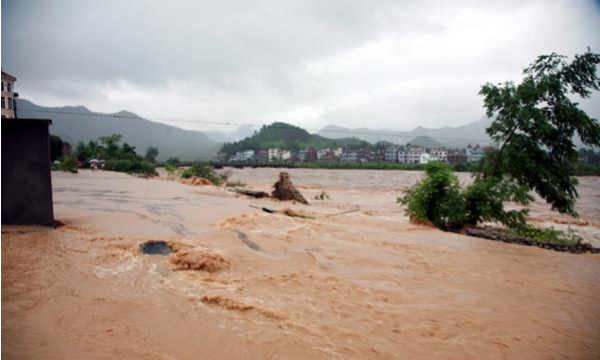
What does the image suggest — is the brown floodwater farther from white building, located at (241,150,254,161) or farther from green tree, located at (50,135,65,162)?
white building, located at (241,150,254,161)

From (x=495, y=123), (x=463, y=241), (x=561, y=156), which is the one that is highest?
(x=495, y=123)

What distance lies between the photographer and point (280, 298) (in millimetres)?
3693

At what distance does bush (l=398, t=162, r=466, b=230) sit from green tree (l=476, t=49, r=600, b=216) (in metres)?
1.16

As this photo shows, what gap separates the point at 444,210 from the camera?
9.92 meters

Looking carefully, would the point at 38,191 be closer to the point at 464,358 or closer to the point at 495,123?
the point at 464,358

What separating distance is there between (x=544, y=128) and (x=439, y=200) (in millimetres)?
3340

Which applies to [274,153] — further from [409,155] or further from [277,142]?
[409,155]

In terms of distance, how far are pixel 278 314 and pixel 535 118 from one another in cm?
949

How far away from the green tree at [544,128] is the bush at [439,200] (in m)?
1.16

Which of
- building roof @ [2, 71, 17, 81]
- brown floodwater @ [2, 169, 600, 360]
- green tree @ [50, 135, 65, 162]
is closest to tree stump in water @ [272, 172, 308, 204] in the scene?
brown floodwater @ [2, 169, 600, 360]

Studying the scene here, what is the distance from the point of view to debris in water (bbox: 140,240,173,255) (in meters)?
5.10

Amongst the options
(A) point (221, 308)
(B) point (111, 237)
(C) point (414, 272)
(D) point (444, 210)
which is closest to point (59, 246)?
(B) point (111, 237)

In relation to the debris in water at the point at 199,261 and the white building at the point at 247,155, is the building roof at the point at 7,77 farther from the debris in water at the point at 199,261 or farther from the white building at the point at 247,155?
the white building at the point at 247,155

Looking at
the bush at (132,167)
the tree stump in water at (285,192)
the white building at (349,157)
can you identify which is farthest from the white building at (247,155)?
the tree stump in water at (285,192)
